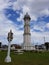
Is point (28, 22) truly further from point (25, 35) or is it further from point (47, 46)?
point (47, 46)

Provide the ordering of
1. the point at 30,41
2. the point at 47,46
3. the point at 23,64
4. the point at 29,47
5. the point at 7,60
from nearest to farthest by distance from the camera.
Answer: the point at 23,64
the point at 7,60
the point at 29,47
the point at 30,41
the point at 47,46

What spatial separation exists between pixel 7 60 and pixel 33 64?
4.58 meters

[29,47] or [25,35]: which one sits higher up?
[25,35]

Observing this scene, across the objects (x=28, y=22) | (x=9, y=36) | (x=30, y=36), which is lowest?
(x=9, y=36)

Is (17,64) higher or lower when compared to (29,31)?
lower

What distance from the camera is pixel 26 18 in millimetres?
106750

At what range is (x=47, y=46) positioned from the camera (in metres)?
124

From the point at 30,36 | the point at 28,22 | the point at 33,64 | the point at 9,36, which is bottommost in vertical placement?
the point at 33,64

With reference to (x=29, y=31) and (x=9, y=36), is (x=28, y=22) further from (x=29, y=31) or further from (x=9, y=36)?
(x=9, y=36)

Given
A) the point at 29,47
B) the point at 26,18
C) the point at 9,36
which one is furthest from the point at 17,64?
the point at 26,18

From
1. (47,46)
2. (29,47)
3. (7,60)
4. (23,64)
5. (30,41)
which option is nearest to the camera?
(23,64)

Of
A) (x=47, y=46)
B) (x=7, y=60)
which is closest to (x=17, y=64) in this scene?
(x=7, y=60)

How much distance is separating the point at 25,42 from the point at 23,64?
84608 millimetres

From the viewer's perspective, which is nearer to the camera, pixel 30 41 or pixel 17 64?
pixel 17 64
